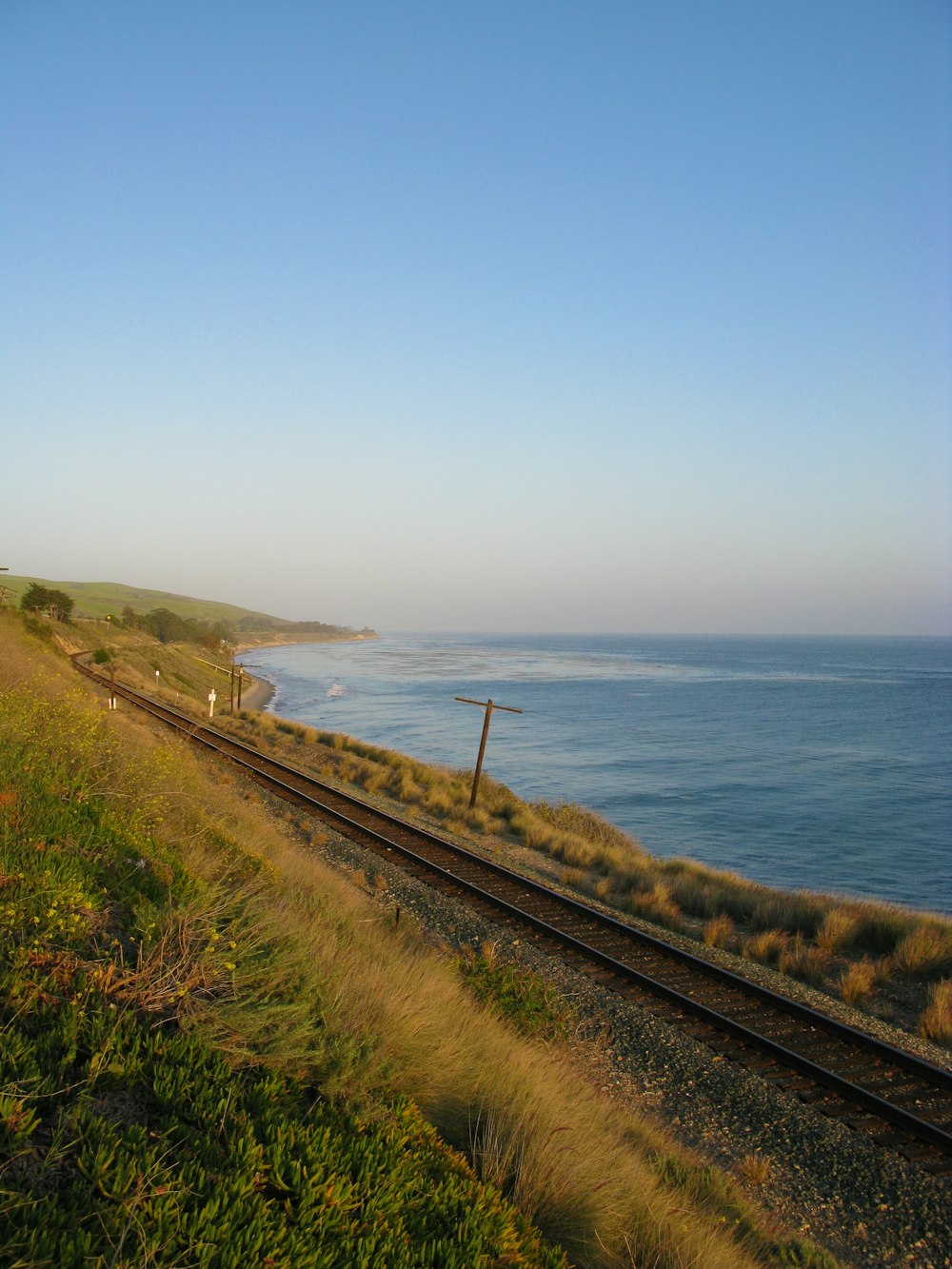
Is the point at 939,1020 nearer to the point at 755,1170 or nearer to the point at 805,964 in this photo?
the point at 805,964

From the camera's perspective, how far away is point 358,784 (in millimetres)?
25438

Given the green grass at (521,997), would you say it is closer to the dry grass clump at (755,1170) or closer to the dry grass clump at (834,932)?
the dry grass clump at (755,1170)

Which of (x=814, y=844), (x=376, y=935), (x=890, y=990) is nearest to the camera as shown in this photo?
(x=376, y=935)

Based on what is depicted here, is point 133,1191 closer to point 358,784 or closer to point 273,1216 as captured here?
point 273,1216

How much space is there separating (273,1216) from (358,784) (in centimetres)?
2303

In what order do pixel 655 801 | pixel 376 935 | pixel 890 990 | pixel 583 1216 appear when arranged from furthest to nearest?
pixel 655 801 → pixel 890 990 → pixel 376 935 → pixel 583 1216

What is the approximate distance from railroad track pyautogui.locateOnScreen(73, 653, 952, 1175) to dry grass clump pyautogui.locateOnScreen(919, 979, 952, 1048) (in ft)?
4.20

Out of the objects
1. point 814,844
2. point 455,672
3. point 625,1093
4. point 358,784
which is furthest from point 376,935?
point 455,672

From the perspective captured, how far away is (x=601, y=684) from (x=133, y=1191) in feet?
331

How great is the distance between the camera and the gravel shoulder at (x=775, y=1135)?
5188mm

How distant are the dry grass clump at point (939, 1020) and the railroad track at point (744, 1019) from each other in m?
1.28

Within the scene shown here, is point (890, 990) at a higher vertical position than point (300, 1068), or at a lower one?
lower

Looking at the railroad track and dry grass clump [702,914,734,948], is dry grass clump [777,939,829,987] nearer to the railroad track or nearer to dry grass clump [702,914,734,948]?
dry grass clump [702,914,734,948]

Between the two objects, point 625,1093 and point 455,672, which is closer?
point 625,1093
